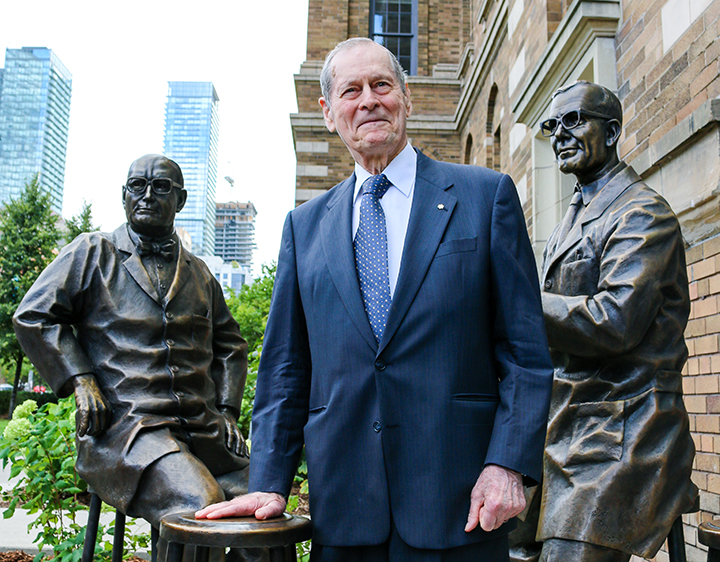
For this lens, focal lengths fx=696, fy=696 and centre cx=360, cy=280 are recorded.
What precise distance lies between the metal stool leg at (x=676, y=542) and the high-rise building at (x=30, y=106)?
157787 mm

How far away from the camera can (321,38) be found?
1836 cm

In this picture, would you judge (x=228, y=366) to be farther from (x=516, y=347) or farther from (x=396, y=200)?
(x=516, y=347)

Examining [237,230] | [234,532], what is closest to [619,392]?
[234,532]

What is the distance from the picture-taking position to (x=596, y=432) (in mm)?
2629

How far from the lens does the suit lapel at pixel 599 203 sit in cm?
292

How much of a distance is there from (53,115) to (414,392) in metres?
164

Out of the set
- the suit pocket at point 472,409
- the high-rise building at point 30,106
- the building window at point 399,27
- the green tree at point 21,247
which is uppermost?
the high-rise building at point 30,106

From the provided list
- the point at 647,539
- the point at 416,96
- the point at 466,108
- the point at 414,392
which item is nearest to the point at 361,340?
the point at 414,392

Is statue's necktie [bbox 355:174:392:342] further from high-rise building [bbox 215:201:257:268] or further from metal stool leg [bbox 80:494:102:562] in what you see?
high-rise building [bbox 215:201:257:268]

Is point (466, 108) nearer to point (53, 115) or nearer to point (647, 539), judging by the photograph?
point (647, 539)

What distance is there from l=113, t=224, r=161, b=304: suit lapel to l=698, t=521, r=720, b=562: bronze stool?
277 centimetres

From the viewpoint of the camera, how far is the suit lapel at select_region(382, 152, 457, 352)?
79.0 inches

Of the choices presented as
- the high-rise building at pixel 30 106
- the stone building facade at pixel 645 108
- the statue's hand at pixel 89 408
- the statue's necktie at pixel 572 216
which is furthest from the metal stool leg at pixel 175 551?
the high-rise building at pixel 30 106

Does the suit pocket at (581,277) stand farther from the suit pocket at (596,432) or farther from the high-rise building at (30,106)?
the high-rise building at (30,106)
